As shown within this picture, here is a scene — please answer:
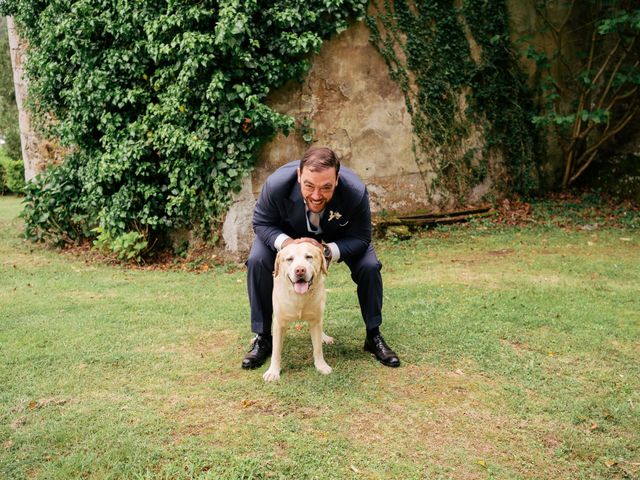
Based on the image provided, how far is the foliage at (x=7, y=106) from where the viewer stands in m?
17.1

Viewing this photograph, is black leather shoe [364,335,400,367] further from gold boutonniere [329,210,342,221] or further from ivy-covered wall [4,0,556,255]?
ivy-covered wall [4,0,556,255]

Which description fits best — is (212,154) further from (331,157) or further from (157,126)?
(331,157)

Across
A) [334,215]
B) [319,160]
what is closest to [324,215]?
[334,215]

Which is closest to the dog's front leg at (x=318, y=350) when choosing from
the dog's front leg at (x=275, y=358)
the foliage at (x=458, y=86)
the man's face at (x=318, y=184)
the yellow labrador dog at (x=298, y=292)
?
the yellow labrador dog at (x=298, y=292)

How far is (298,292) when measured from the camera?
10.6 feet

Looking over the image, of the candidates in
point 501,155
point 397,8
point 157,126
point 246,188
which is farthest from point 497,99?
point 157,126

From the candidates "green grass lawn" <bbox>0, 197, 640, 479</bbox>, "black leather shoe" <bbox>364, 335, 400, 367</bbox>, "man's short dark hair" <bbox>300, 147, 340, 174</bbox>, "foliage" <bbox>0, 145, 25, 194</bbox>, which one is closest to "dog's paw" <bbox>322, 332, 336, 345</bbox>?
"green grass lawn" <bbox>0, 197, 640, 479</bbox>

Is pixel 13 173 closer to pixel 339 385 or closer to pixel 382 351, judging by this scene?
pixel 382 351

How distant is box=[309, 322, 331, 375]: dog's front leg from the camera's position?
11.8ft

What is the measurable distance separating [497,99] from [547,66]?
104 centimetres

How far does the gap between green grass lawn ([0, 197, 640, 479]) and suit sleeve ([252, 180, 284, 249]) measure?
926 millimetres

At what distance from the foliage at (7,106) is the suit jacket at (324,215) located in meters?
17.0

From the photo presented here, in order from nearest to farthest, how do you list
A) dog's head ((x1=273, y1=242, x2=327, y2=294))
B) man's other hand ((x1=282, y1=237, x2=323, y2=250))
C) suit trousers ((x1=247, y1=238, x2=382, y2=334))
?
dog's head ((x1=273, y1=242, x2=327, y2=294))
man's other hand ((x1=282, y1=237, x2=323, y2=250))
suit trousers ((x1=247, y1=238, x2=382, y2=334))

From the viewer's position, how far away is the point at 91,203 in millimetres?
7879
